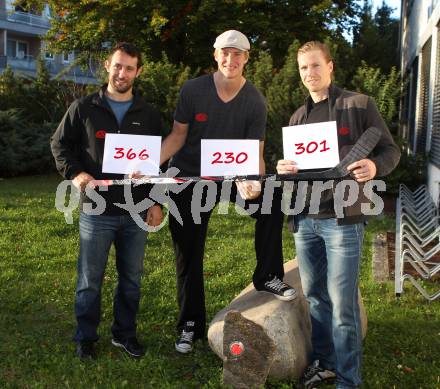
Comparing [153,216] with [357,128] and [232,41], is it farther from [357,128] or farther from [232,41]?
[357,128]

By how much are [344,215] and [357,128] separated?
50cm

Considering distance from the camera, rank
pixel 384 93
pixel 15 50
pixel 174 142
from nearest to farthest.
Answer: pixel 174 142
pixel 384 93
pixel 15 50

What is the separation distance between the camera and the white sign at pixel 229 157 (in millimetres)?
4020

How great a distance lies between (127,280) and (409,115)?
13.9 metres

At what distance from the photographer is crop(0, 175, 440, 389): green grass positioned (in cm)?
414

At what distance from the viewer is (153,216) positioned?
4.25m

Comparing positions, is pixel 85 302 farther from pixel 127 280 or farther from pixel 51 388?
pixel 51 388

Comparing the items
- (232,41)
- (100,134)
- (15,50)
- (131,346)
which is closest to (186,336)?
(131,346)

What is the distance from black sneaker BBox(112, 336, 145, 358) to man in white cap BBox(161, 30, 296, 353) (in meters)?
0.28

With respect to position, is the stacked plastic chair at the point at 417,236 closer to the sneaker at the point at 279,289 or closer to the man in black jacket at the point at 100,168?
the sneaker at the point at 279,289

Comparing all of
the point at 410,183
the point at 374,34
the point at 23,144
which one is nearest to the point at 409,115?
the point at 410,183

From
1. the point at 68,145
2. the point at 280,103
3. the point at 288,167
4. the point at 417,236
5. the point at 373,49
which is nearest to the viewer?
the point at 288,167

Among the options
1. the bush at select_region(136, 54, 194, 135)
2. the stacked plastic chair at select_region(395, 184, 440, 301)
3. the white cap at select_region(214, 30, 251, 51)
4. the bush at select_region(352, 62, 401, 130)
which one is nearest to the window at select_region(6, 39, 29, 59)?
the bush at select_region(136, 54, 194, 135)

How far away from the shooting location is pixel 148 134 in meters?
4.16
